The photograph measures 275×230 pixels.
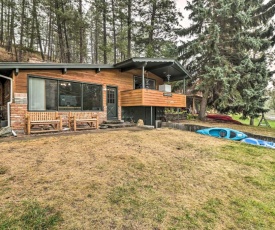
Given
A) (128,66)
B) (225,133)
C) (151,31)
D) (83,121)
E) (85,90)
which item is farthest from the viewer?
(151,31)

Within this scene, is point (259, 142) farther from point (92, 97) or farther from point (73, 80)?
point (73, 80)

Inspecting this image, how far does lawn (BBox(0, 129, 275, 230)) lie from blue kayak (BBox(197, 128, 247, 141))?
2584mm

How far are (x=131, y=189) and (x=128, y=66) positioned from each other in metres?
8.11

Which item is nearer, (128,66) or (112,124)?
(112,124)

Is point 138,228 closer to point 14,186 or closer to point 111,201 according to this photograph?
point 111,201

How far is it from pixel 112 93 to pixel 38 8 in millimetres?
13411

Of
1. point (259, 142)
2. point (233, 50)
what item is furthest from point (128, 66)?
point (233, 50)

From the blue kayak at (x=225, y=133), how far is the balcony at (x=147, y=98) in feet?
10.1

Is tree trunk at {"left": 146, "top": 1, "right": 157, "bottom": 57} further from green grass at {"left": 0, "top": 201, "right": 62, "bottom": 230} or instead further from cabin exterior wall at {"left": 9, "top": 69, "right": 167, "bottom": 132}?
green grass at {"left": 0, "top": 201, "right": 62, "bottom": 230}

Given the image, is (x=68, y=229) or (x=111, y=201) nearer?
(x=68, y=229)

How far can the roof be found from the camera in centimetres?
648

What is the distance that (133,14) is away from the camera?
588 inches

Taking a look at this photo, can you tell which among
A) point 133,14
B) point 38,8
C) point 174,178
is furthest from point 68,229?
point 38,8

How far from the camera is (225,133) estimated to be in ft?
23.8
